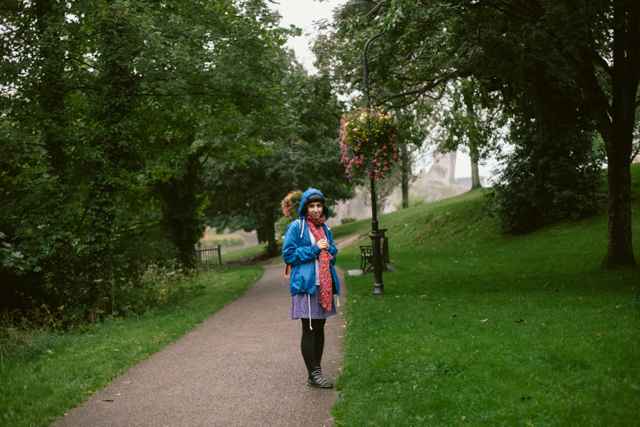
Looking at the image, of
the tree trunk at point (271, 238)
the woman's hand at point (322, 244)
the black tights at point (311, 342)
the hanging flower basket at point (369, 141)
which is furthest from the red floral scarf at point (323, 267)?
the tree trunk at point (271, 238)

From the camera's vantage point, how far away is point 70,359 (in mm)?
6812

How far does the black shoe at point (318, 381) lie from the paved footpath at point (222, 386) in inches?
2.5

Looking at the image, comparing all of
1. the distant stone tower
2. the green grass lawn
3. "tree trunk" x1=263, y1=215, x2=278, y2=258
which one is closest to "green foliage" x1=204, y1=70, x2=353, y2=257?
"tree trunk" x1=263, y1=215, x2=278, y2=258

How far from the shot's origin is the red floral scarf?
5.15 meters

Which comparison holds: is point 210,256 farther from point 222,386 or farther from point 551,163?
point 222,386

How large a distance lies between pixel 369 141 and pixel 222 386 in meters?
5.99

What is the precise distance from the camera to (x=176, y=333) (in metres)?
8.38

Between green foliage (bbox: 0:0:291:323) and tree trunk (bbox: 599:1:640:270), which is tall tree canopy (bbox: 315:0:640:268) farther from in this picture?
green foliage (bbox: 0:0:291:323)

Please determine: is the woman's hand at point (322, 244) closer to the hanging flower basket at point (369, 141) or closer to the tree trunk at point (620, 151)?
the hanging flower basket at point (369, 141)

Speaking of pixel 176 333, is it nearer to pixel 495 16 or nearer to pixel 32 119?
pixel 32 119

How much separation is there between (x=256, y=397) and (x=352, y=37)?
1076 cm

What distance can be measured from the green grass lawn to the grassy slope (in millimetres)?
2859

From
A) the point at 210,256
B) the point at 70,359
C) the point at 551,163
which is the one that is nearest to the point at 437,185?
the point at 210,256

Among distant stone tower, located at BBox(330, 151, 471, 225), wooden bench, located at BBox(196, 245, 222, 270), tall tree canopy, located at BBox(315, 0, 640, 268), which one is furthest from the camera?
distant stone tower, located at BBox(330, 151, 471, 225)
